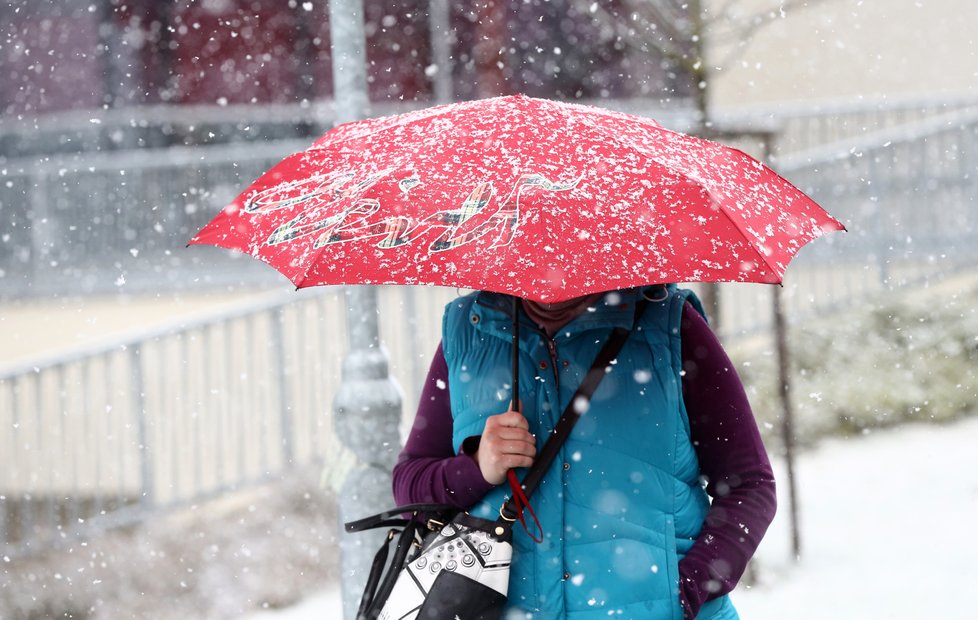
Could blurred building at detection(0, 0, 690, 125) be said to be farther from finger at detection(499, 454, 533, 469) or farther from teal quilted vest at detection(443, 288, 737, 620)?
finger at detection(499, 454, 533, 469)

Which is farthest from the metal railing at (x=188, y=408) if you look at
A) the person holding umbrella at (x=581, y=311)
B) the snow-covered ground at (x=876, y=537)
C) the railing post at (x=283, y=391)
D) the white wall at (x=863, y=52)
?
the white wall at (x=863, y=52)

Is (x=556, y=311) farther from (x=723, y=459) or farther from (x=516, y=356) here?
(x=723, y=459)

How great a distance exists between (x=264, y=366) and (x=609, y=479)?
5087 millimetres

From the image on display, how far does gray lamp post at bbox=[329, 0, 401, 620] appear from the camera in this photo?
3504 millimetres

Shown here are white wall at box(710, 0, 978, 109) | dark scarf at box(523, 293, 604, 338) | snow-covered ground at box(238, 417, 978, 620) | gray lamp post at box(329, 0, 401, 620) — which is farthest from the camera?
white wall at box(710, 0, 978, 109)

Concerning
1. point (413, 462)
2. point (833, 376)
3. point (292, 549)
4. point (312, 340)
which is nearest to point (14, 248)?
point (312, 340)

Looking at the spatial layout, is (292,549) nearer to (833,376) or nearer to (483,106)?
(833,376)

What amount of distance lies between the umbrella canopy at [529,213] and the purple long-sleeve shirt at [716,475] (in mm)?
293

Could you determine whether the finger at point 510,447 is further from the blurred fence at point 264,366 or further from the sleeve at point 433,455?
the blurred fence at point 264,366

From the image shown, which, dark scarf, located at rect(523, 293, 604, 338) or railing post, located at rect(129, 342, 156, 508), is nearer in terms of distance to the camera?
dark scarf, located at rect(523, 293, 604, 338)

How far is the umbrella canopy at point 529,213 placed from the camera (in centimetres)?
175

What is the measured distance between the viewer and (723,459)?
2.10 metres

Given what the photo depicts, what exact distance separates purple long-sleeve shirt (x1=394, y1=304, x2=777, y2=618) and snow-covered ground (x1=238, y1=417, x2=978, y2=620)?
119 inches

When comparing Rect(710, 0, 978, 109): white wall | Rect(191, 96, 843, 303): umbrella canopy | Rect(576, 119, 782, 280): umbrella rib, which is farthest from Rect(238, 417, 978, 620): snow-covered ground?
Rect(710, 0, 978, 109): white wall
